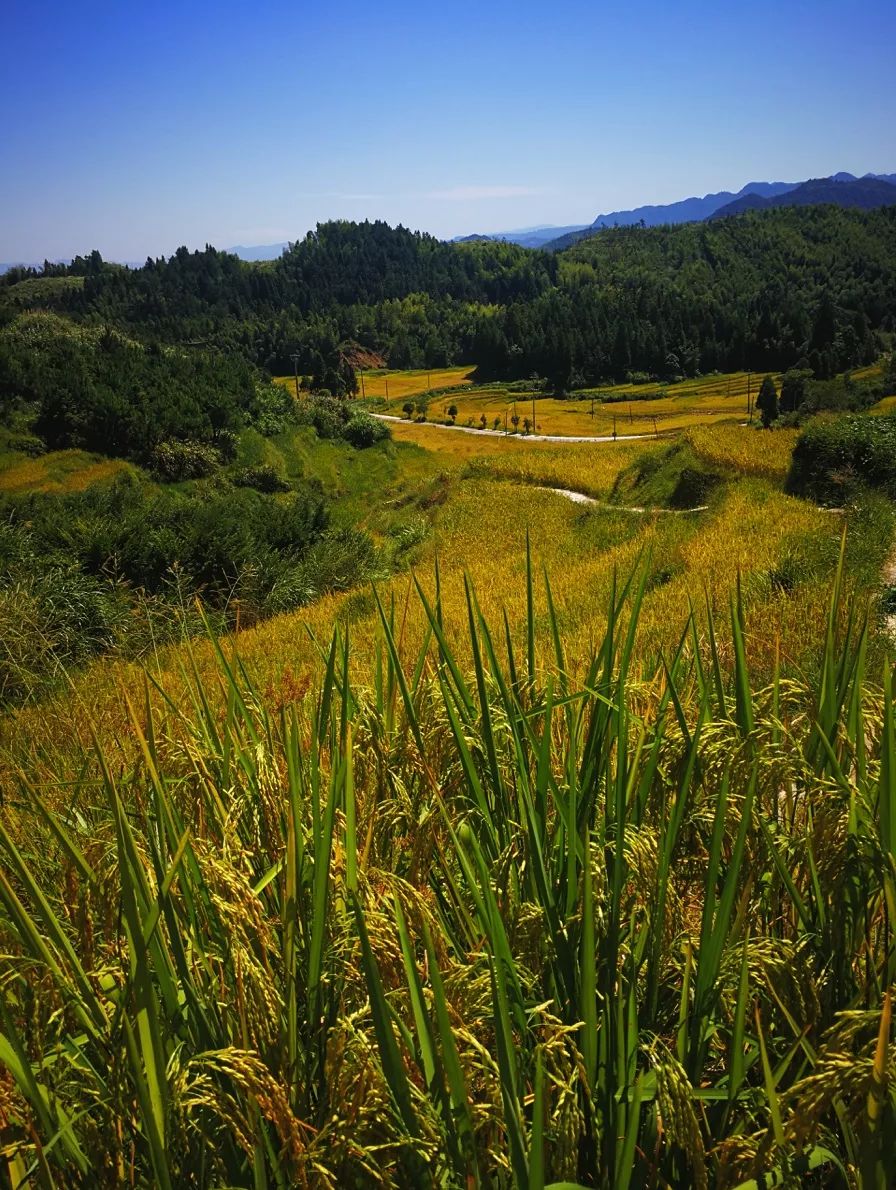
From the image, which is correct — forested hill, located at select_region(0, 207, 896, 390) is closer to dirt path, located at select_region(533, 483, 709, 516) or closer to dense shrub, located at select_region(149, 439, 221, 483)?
dense shrub, located at select_region(149, 439, 221, 483)

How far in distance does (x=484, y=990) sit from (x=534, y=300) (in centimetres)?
17416

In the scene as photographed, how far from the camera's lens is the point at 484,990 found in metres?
1.28

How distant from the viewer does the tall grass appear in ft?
3.58

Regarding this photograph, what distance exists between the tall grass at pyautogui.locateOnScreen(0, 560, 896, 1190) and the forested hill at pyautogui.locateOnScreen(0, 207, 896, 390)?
90.0 m

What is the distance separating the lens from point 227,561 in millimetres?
19094

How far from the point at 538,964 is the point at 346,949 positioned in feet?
1.36

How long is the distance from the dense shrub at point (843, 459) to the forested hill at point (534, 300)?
81107 millimetres

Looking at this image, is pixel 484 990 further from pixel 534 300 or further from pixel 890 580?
pixel 534 300

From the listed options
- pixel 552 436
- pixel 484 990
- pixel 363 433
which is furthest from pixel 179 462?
pixel 484 990

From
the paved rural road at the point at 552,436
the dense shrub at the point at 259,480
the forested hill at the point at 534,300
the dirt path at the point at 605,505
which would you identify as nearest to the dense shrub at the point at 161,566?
the dirt path at the point at 605,505

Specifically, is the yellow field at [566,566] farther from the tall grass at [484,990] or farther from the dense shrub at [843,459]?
the dense shrub at [843,459]

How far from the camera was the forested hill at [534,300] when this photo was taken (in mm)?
109750

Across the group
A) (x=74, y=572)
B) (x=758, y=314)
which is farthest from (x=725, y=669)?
(x=758, y=314)

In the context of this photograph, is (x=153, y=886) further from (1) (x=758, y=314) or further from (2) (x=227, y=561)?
(1) (x=758, y=314)
